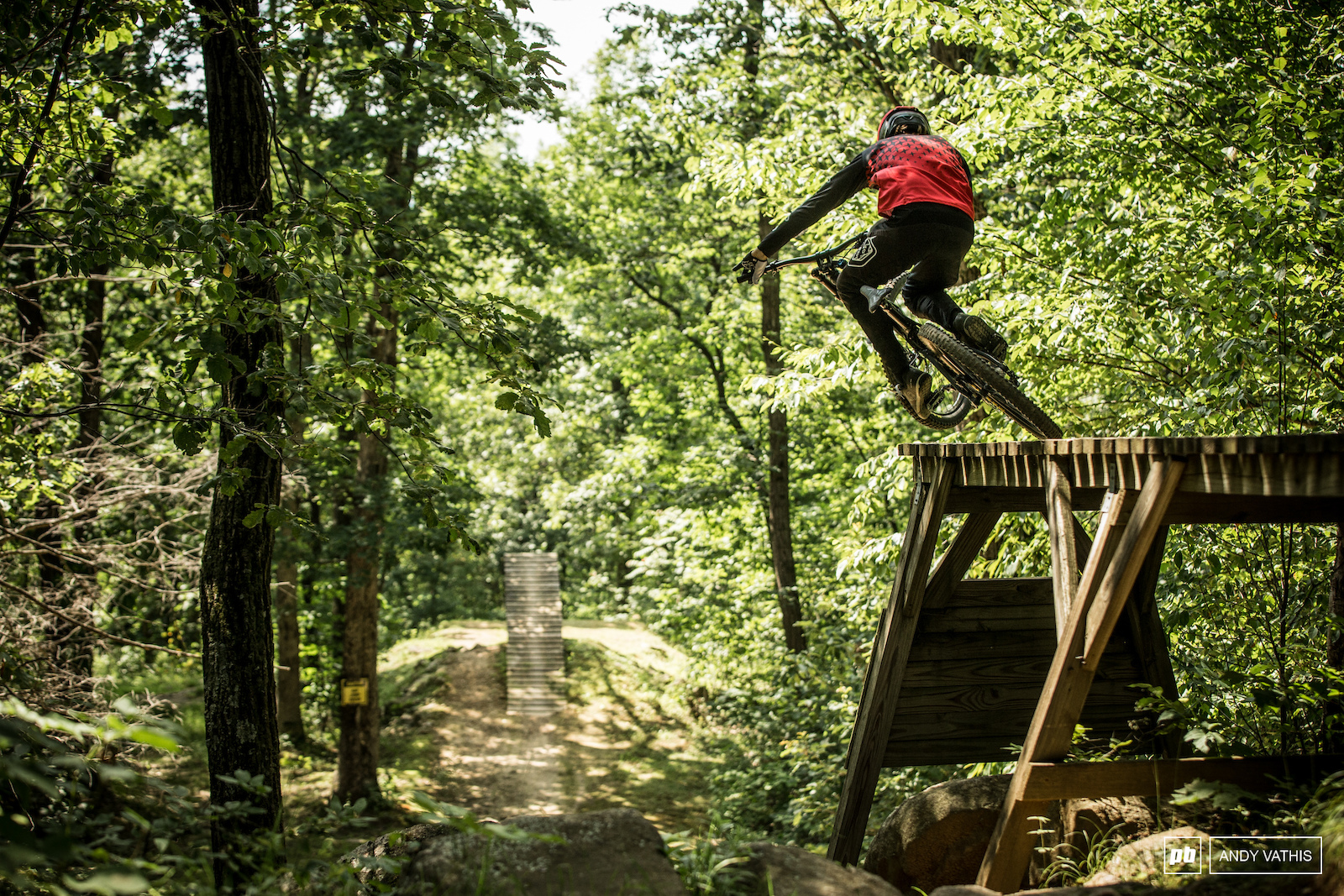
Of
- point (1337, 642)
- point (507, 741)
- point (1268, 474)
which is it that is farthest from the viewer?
point (507, 741)

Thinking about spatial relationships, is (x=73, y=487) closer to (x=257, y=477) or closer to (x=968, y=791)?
(x=257, y=477)

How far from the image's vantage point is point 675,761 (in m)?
12.8

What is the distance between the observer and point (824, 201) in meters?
4.39

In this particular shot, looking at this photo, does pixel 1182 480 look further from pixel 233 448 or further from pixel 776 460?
pixel 776 460

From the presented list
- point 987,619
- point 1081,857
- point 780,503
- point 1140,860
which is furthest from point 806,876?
point 780,503

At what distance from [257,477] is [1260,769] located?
4463 millimetres

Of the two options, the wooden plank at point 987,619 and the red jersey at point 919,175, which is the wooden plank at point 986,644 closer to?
the wooden plank at point 987,619

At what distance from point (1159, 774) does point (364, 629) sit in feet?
33.4

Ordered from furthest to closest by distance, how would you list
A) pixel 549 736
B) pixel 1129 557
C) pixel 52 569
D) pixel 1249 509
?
pixel 549 736
pixel 52 569
pixel 1249 509
pixel 1129 557

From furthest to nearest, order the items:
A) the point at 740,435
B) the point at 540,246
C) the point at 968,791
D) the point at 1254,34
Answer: the point at 740,435
the point at 540,246
the point at 1254,34
the point at 968,791

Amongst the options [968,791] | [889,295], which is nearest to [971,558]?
[968,791]

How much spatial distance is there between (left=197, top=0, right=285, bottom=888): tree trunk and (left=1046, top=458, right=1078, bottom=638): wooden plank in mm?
3382

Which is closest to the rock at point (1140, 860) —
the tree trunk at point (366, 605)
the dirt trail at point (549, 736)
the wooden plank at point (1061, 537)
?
the wooden plank at point (1061, 537)

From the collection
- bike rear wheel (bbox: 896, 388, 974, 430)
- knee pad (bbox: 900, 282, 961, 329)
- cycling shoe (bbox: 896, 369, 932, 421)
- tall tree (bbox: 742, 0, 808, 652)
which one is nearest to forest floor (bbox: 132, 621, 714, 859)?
tall tree (bbox: 742, 0, 808, 652)
